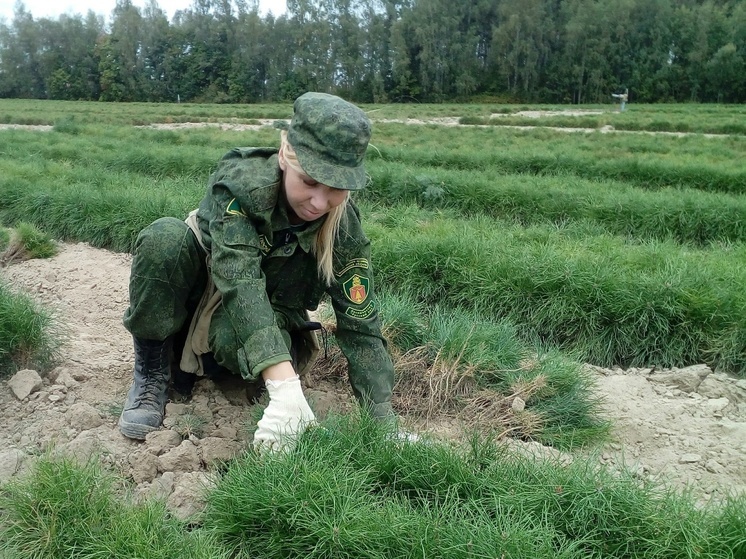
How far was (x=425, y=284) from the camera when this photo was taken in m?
4.75

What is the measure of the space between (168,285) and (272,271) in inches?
15.5

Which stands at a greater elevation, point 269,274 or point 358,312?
point 269,274

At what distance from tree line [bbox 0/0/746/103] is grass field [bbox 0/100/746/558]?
4035cm

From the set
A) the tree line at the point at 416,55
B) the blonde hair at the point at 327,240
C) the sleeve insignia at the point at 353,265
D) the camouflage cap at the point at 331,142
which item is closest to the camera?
the camouflage cap at the point at 331,142

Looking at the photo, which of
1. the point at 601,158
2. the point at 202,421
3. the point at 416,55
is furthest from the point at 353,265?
the point at 416,55

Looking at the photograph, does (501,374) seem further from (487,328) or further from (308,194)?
(308,194)

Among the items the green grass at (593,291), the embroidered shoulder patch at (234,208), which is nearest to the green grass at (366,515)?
the embroidered shoulder patch at (234,208)

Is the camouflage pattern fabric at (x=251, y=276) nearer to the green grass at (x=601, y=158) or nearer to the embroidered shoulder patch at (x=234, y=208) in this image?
the embroidered shoulder patch at (x=234, y=208)

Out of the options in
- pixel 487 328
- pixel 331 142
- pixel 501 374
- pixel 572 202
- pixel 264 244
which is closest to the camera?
pixel 331 142

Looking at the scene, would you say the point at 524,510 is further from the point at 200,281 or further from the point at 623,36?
the point at 623,36

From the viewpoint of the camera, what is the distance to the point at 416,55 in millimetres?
52094

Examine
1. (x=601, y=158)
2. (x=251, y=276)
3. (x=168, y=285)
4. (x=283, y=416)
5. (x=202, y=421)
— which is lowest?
(x=601, y=158)

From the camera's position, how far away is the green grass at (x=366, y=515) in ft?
6.00

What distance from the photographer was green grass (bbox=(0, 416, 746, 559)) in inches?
72.0
